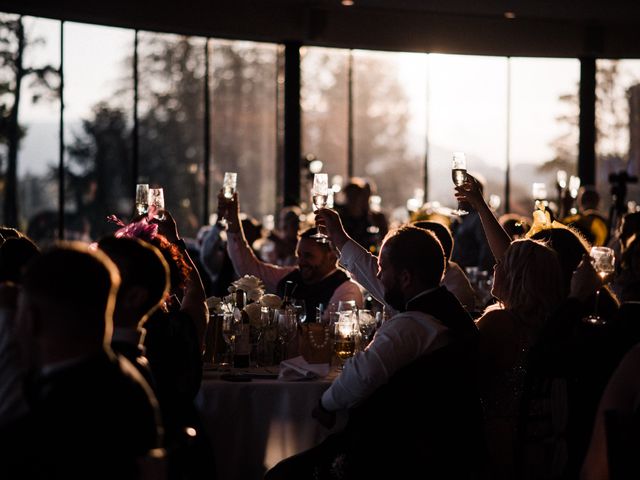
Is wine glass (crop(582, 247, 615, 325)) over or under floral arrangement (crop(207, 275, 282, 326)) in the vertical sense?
over

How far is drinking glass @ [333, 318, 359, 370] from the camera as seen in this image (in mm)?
4773

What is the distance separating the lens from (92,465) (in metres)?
2.02

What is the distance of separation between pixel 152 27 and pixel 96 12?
95 cm

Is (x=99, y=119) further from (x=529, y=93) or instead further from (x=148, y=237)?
(x=148, y=237)

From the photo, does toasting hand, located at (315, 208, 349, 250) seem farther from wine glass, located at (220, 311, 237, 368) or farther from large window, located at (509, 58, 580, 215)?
large window, located at (509, 58, 580, 215)

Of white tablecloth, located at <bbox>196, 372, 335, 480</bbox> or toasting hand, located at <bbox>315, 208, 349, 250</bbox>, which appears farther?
toasting hand, located at <bbox>315, 208, 349, 250</bbox>

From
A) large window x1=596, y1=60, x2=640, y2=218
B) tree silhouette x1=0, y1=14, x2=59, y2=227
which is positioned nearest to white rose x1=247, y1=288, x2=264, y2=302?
tree silhouette x1=0, y1=14, x2=59, y2=227

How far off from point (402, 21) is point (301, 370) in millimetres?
9708

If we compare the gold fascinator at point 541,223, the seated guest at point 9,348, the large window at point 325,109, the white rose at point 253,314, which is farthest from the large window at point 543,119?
the seated guest at point 9,348

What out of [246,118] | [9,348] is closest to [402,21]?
[246,118]

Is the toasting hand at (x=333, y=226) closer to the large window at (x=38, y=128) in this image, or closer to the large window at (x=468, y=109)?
the large window at (x=38, y=128)

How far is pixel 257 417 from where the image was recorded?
4.33m

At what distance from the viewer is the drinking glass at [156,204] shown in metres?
4.59

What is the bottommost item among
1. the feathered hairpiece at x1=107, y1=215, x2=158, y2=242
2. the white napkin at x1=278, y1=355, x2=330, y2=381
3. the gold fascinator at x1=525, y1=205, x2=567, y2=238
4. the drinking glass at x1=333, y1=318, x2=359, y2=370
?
the white napkin at x1=278, y1=355, x2=330, y2=381
